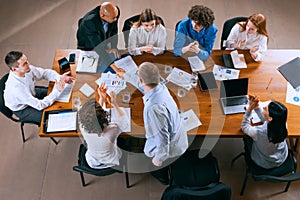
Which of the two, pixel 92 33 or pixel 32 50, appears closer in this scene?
pixel 92 33

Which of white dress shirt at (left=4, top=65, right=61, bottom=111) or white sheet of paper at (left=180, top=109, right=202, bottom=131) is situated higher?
white dress shirt at (left=4, top=65, right=61, bottom=111)

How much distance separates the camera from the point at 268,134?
321cm

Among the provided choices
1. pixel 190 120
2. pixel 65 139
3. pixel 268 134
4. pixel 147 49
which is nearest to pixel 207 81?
pixel 190 120

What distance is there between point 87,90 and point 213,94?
1206mm

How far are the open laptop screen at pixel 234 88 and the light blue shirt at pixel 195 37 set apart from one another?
489 millimetres

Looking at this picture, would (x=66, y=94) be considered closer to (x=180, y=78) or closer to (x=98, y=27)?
(x=98, y=27)

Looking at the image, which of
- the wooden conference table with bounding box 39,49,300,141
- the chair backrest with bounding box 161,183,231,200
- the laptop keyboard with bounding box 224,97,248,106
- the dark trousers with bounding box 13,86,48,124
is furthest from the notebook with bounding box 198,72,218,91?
the dark trousers with bounding box 13,86,48,124

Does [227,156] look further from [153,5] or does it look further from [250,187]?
[153,5]

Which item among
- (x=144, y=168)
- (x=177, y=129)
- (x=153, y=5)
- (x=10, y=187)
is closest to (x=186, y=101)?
(x=177, y=129)

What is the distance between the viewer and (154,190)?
12.9 ft

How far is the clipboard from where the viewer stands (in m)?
3.41

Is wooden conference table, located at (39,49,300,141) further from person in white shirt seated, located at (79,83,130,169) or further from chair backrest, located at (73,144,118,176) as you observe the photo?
chair backrest, located at (73,144,118,176)

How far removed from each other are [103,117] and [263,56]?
1883 mm

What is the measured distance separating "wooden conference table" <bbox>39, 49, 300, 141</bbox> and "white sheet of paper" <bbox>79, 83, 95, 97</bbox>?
4 centimetres
